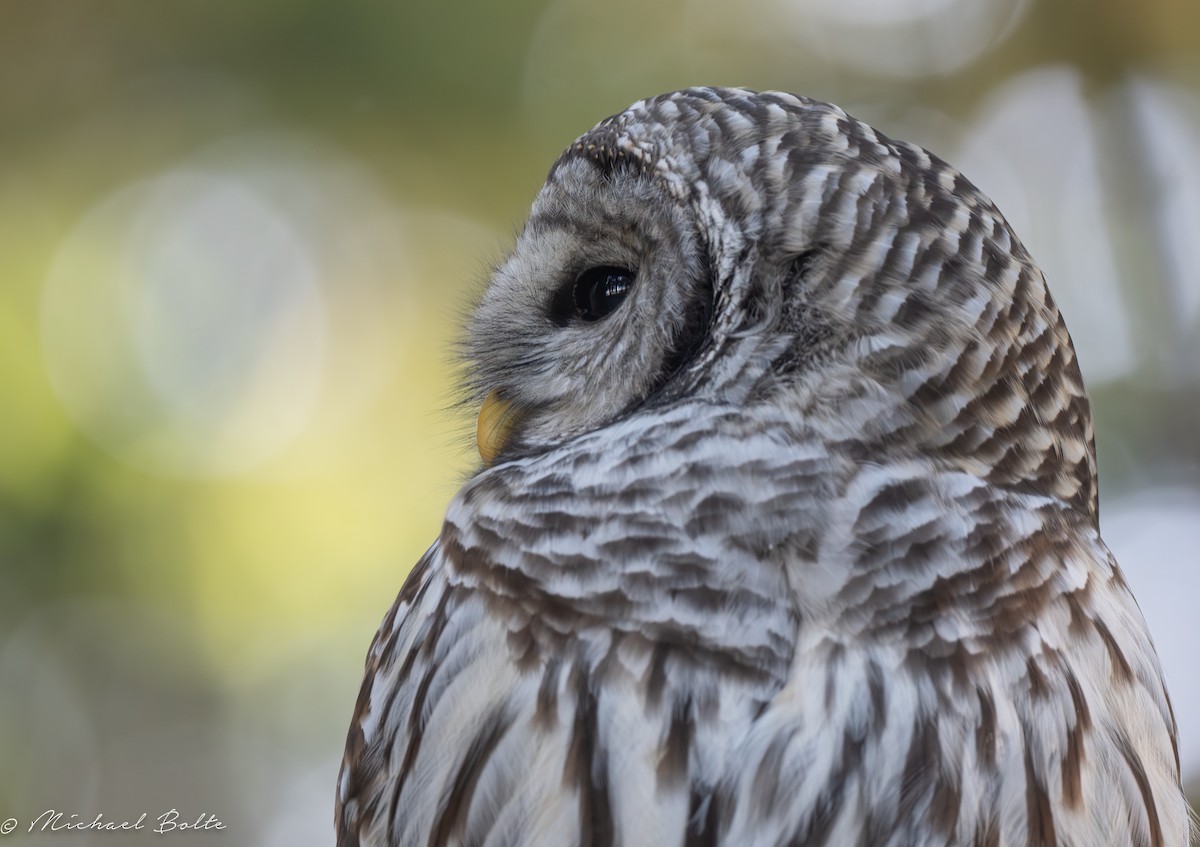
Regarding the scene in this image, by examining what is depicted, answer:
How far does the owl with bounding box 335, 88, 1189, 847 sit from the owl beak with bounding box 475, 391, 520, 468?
0.25 m

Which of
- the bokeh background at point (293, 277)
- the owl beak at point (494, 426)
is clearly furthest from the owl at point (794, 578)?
the bokeh background at point (293, 277)

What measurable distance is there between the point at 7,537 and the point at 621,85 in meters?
3.13

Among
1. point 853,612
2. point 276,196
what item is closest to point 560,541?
point 853,612

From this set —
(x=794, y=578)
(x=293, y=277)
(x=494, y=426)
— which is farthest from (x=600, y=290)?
(x=293, y=277)

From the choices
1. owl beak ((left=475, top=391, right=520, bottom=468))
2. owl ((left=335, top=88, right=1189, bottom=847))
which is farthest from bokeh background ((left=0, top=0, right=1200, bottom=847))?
owl ((left=335, top=88, right=1189, bottom=847))

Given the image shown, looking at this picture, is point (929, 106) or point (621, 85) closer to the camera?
point (929, 106)

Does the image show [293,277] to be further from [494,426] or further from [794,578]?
[794,578]

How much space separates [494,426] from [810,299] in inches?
26.9

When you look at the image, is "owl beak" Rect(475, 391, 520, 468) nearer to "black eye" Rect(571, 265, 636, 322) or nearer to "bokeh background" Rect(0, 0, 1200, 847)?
"black eye" Rect(571, 265, 636, 322)

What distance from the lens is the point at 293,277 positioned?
5.13 meters

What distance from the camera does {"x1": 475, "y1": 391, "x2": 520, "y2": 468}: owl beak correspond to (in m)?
1.95

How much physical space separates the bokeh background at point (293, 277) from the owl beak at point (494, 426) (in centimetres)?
218

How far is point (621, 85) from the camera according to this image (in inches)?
Answer: 187

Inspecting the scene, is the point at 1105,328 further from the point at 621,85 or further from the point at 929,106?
the point at 621,85
